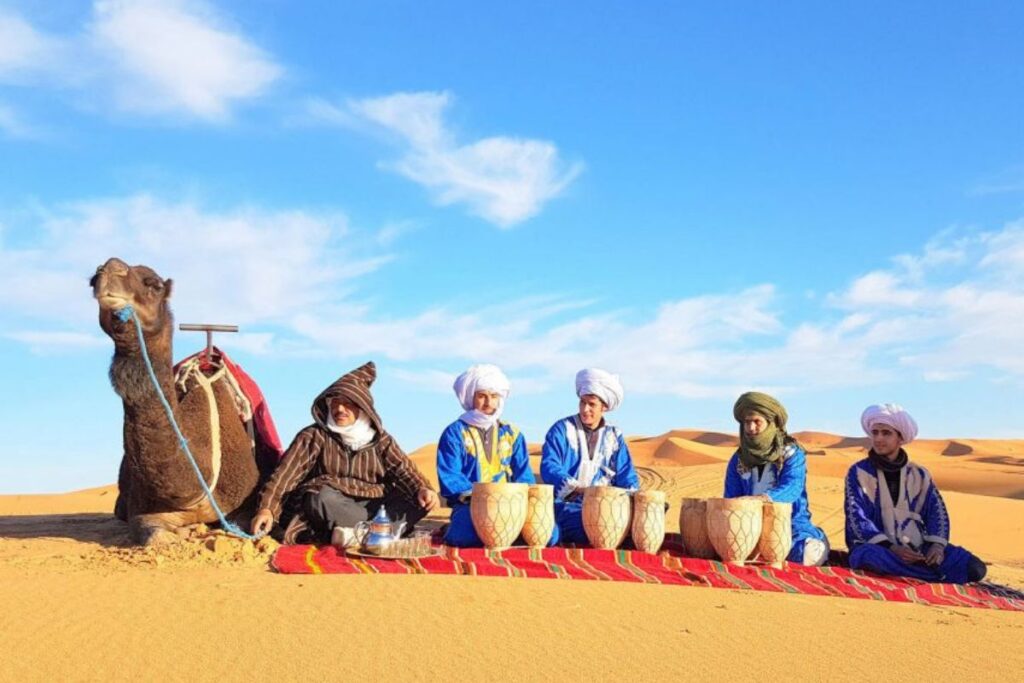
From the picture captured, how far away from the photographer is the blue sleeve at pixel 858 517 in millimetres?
7402

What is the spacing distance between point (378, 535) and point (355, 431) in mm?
1068

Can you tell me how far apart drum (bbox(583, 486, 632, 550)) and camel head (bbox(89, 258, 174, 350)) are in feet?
11.1

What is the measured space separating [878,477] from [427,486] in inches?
141

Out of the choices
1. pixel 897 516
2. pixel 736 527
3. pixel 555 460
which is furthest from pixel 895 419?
pixel 555 460

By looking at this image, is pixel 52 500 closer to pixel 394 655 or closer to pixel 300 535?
pixel 300 535

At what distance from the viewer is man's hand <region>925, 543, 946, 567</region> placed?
23.4ft

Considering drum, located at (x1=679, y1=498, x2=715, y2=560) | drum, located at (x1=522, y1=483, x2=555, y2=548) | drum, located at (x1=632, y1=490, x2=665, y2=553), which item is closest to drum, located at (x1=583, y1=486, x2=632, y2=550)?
drum, located at (x1=632, y1=490, x2=665, y2=553)

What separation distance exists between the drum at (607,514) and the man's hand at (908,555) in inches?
81.1

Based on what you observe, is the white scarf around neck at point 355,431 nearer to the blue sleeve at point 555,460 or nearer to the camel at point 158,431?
the camel at point 158,431

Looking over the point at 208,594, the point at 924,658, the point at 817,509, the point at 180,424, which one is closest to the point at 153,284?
the point at 180,424

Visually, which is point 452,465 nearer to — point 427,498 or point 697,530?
point 427,498

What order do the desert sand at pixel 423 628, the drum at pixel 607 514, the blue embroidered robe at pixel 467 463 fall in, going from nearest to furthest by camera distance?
the desert sand at pixel 423 628 → the drum at pixel 607 514 → the blue embroidered robe at pixel 467 463

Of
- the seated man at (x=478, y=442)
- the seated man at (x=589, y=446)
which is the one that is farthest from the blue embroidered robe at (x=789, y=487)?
the seated man at (x=478, y=442)

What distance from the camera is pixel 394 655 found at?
4461 millimetres
